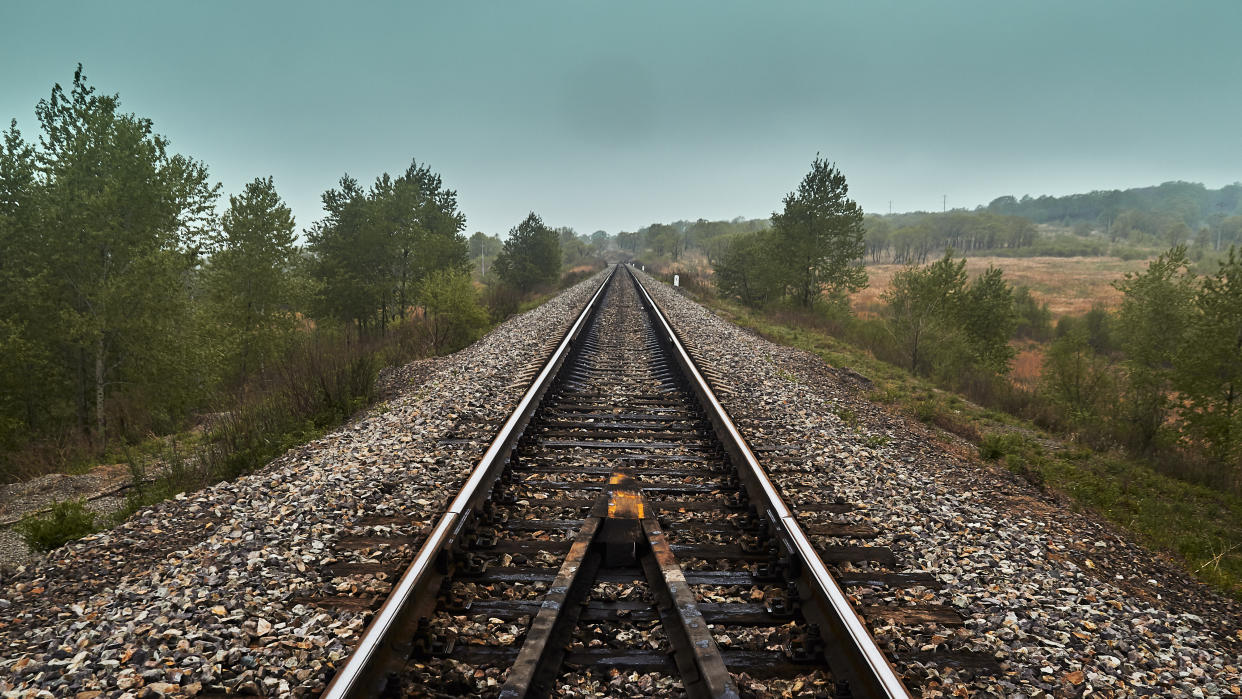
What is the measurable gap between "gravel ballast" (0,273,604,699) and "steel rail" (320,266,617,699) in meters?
→ 0.27

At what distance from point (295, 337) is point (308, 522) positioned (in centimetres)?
1558

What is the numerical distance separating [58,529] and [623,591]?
4.11 meters

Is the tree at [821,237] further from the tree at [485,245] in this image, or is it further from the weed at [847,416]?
the tree at [485,245]

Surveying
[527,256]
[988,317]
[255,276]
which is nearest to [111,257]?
[255,276]

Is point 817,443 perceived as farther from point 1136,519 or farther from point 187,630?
point 187,630

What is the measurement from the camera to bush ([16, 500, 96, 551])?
3.88 metres

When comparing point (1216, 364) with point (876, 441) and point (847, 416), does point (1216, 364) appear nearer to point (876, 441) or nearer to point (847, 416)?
point (847, 416)

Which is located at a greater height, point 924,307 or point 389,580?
point 924,307

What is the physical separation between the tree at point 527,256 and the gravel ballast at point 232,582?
102 feet

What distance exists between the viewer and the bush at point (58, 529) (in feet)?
12.7

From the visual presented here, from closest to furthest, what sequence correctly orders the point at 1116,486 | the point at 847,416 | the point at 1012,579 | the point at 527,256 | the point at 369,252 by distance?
the point at 1012,579
the point at 1116,486
the point at 847,416
the point at 369,252
the point at 527,256

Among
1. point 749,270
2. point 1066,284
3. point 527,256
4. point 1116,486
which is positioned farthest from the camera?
point 1066,284

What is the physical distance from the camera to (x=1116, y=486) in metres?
6.09

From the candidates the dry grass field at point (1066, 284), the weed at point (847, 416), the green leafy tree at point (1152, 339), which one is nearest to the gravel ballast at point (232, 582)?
the weed at point (847, 416)
